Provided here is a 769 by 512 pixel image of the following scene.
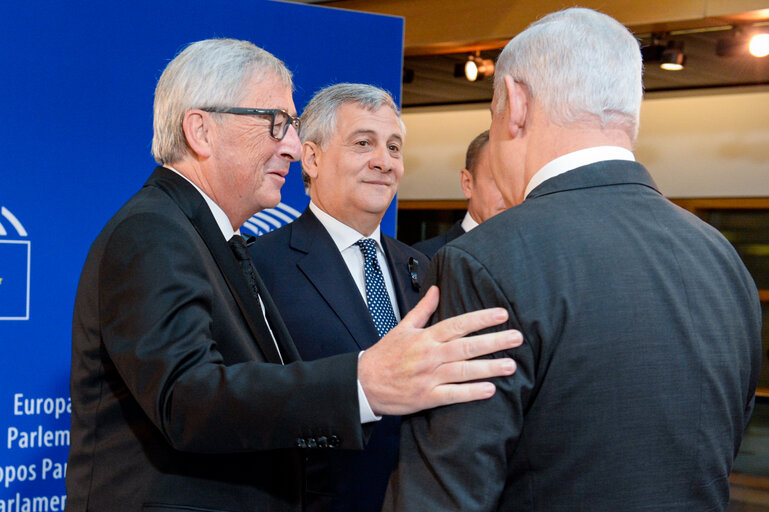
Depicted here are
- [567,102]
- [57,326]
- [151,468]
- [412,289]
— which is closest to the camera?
[567,102]

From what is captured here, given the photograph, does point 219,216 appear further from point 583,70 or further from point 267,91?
point 583,70

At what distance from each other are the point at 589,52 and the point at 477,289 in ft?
1.44

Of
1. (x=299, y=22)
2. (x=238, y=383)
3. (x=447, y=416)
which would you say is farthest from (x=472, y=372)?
(x=299, y=22)

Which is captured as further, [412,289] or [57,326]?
[57,326]

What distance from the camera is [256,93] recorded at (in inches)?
73.4

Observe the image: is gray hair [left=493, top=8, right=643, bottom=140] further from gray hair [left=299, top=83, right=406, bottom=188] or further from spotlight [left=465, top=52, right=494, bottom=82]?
spotlight [left=465, top=52, right=494, bottom=82]

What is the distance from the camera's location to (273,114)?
1898 mm

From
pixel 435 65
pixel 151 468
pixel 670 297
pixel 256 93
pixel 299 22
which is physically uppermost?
pixel 435 65

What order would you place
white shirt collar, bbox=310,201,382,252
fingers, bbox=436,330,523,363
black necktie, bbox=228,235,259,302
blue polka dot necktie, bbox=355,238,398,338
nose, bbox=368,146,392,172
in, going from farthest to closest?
nose, bbox=368,146,392,172 → white shirt collar, bbox=310,201,382,252 → blue polka dot necktie, bbox=355,238,398,338 → black necktie, bbox=228,235,259,302 → fingers, bbox=436,330,523,363

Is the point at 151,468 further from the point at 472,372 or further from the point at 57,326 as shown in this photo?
the point at 57,326

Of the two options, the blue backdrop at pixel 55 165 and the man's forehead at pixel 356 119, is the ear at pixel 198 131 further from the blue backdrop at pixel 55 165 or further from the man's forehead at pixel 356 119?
the blue backdrop at pixel 55 165

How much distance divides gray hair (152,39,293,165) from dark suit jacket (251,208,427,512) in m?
0.64


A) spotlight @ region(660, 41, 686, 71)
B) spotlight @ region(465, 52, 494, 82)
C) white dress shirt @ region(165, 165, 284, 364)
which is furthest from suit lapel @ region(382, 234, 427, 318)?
spotlight @ region(465, 52, 494, 82)

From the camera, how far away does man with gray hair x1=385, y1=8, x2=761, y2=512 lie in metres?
1.22
